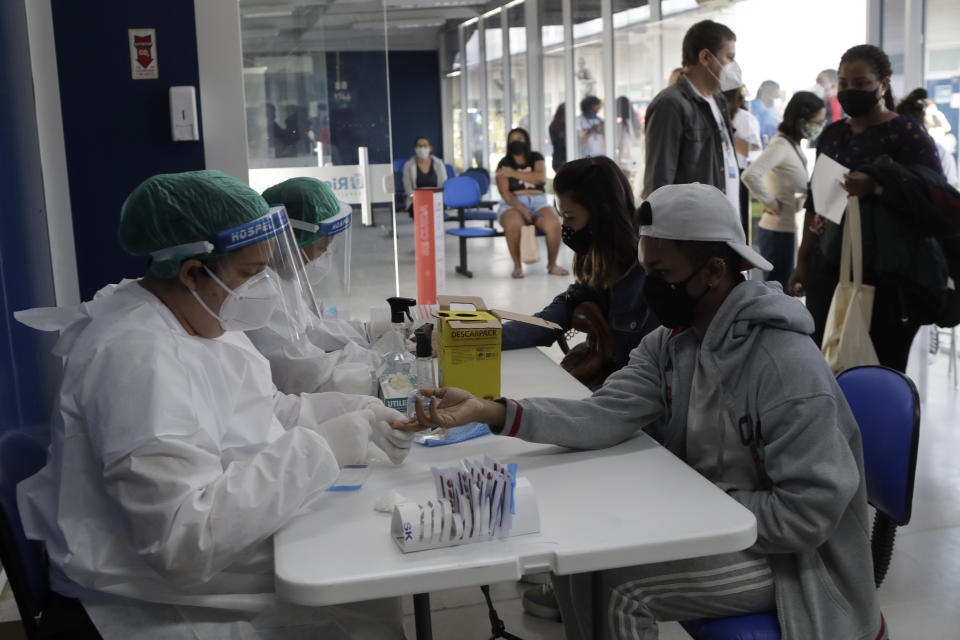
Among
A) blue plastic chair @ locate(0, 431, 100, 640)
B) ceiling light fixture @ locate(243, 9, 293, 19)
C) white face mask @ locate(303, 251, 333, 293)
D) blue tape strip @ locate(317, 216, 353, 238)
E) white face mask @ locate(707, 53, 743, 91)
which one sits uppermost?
ceiling light fixture @ locate(243, 9, 293, 19)

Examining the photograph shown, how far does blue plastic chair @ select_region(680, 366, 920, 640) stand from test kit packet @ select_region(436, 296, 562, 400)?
0.67m

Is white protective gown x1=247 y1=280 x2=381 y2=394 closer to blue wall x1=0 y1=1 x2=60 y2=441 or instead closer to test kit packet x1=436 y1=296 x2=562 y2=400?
test kit packet x1=436 y1=296 x2=562 y2=400

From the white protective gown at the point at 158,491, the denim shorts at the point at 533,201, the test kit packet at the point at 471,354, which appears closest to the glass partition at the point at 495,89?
the denim shorts at the point at 533,201

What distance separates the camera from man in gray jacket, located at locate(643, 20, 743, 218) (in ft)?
11.5

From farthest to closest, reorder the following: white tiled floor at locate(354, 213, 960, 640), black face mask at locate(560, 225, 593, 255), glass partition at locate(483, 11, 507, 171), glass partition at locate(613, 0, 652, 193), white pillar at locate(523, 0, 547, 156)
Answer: glass partition at locate(483, 11, 507, 171) → white pillar at locate(523, 0, 547, 156) → glass partition at locate(613, 0, 652, 193) → black face mask at locate(560, 225, 593, 255) → white tiled floor at locate(354, 213, 960, 640)

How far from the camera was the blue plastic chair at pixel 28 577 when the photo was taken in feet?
4.57

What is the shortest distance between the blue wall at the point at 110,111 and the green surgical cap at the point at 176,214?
6.06 ft

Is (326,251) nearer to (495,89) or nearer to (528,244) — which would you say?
(528,244)

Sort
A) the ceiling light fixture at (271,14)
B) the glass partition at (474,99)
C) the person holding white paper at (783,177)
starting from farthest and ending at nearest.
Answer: the glass partition at (474,99)
the person holding white paper at (783,177)
the ceiling light fixture at (271,14)

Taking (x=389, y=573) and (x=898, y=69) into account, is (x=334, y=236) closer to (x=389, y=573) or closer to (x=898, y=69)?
(x=389, y=573)

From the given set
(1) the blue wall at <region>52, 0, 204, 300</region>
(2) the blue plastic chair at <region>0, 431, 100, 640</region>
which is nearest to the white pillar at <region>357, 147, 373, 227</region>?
(1) the blue wall at <region>52, 0, 204, 300</region>

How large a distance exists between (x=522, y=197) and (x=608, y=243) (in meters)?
6.77

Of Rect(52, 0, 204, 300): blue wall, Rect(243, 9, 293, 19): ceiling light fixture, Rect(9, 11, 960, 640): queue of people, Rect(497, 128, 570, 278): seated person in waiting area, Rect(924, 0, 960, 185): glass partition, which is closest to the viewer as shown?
Rect(9, 11, 960, 640): queue of people

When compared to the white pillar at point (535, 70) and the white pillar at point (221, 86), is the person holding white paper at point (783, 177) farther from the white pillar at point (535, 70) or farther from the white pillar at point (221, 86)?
the white pillar at point (535, 70)
